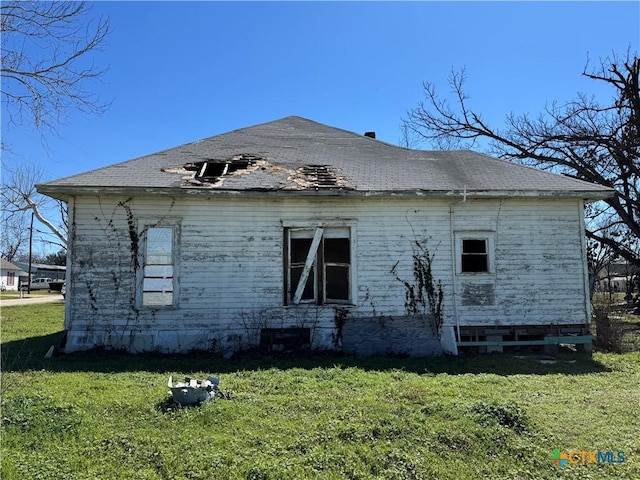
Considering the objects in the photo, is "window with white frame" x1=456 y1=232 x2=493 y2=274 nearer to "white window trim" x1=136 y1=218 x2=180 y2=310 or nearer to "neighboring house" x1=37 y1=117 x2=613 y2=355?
"neighboring house" x1=37 y1=117 x2=613 y2=355

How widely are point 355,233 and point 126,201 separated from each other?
468 centimetres

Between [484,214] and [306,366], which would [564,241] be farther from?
[306,366]

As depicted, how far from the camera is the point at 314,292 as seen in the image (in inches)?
377

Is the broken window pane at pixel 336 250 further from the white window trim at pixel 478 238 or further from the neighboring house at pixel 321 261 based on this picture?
the white window trim at pixel 478 238

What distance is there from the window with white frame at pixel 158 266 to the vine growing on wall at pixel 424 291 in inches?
179

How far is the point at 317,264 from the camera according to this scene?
9.53 metres

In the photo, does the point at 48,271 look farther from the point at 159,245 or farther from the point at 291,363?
the point at 291,363

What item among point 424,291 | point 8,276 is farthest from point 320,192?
point 8,276

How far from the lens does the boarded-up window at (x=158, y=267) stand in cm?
911

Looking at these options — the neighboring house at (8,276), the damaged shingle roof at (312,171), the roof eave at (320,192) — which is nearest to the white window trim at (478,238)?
the roof eave at (320,192)

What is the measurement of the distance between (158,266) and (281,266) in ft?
8.13

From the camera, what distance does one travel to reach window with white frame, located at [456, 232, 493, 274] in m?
9.55

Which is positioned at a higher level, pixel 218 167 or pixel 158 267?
pixel 218 167

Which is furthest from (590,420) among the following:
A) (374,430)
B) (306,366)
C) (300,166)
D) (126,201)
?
(126,201)
